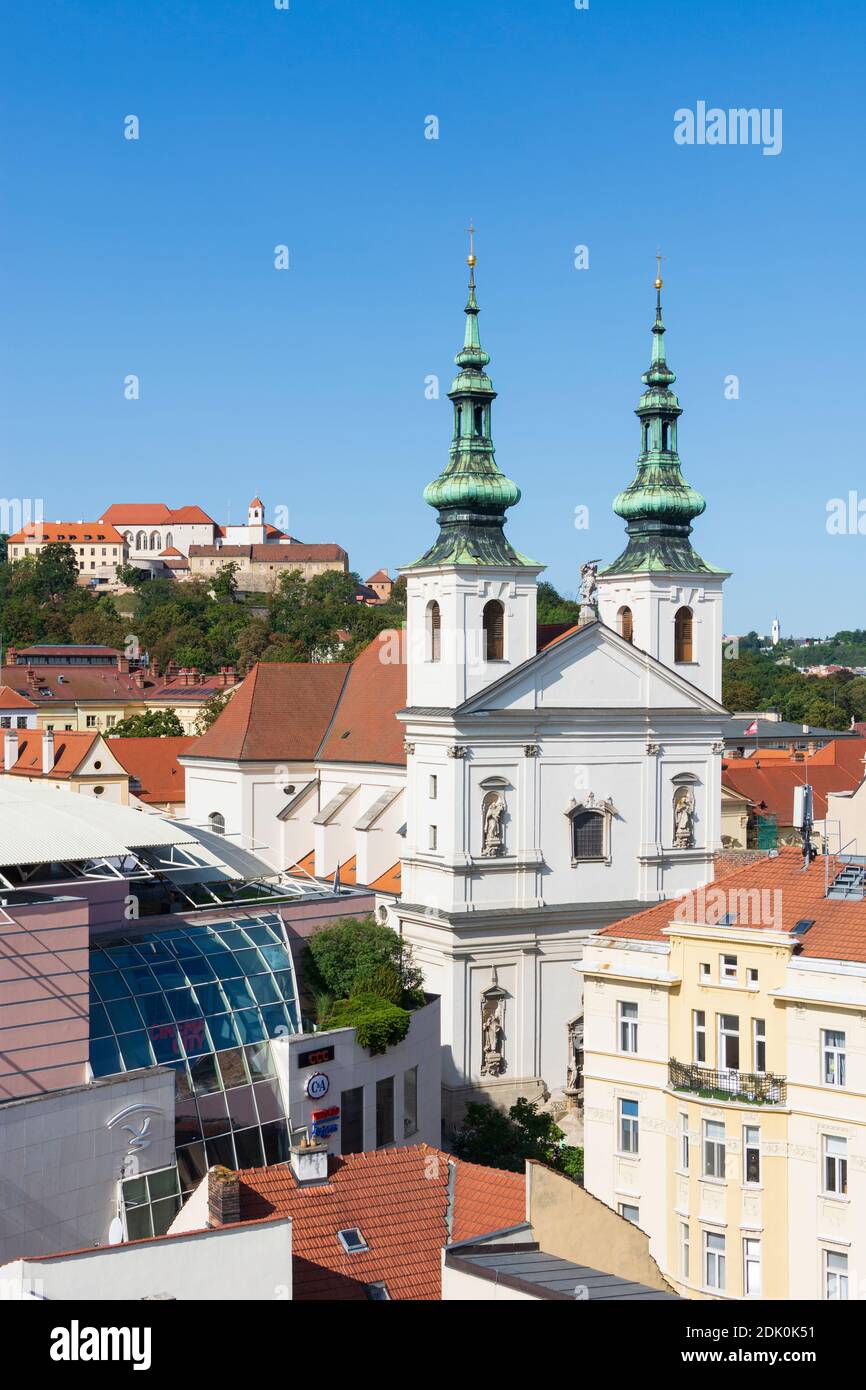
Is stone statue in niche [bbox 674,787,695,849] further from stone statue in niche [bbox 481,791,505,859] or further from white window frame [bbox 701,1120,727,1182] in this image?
white window frame [bbox 701,1120,727,1182]

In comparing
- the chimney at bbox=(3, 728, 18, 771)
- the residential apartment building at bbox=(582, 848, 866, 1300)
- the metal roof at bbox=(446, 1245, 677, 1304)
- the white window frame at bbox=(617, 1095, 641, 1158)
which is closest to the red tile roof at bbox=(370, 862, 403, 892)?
the residential apartment building at bbox=(582, 848, 866, 1300)

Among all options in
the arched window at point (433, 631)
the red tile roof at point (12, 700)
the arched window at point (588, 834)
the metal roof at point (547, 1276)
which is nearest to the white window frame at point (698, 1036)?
the metal roof at point (547, 1276)

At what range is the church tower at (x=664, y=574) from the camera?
156ft

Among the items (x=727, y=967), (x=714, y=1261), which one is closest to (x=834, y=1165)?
(x=714, y=1261)

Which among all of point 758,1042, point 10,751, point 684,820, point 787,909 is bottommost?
point 758,1042

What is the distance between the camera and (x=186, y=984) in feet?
96.5

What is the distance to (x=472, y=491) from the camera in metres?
44.7

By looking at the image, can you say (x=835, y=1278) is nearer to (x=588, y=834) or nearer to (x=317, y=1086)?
(x=317, y=1086)

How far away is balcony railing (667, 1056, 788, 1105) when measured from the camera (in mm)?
25188

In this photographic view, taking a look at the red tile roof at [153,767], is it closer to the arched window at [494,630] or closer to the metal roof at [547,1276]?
the arched window at [494,630]

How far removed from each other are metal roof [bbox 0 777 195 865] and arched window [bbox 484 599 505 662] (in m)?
10.5

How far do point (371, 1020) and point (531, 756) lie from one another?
14280 millimetres
